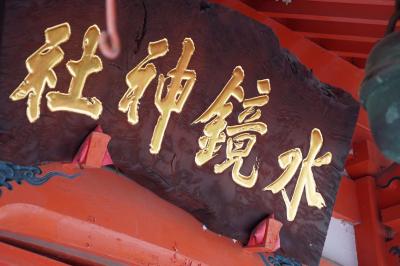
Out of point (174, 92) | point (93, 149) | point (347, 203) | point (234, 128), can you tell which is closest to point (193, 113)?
point (174, 92)

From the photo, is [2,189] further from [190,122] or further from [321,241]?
[321,241]

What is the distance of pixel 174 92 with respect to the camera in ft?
8.68

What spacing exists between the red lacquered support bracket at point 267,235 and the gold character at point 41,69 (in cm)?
121

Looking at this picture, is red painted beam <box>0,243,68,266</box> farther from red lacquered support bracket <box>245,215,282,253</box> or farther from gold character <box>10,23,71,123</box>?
red lacquered support bracket <box>245,215,282,253</box>

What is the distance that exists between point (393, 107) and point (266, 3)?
213 cm

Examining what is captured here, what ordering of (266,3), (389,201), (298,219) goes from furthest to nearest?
1. (389,201)
2. (266,3)
3. (298,219)

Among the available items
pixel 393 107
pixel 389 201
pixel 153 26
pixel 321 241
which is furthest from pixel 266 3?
pixel 393 107

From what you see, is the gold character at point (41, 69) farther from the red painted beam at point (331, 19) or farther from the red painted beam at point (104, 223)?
the red painted beam at point (331, 19)

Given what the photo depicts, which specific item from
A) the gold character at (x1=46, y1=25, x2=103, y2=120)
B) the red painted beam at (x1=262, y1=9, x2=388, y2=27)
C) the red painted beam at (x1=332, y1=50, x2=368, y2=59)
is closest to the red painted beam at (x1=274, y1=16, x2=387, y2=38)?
the red painted beam at (x1=262, y1=9, x2=388, y2=27)

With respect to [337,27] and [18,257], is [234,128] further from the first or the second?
[18,257]

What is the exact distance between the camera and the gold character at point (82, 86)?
92.7 inches

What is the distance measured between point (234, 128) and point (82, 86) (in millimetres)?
780

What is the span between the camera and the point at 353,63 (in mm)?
3713

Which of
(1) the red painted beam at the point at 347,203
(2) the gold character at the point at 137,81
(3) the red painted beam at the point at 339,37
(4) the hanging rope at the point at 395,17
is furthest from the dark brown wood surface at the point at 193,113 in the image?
(4) the hanging rope at the point at 395,17
